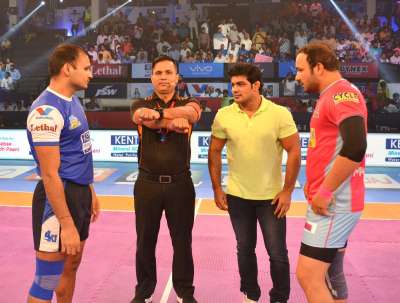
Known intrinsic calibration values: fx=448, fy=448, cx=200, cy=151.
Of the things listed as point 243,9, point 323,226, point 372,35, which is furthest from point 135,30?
point 323,226

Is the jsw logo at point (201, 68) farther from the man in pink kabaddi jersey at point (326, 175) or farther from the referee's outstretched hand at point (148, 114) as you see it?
the man in pink kabaddi jersey at point (326, 175)

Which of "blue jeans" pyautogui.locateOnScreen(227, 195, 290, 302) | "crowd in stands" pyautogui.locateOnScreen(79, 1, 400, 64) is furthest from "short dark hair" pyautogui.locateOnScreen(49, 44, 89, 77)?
"crowd in stands" pyautogui.locateOnScreen(79, 1, 400, 64)

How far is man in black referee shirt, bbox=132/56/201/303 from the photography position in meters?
3.34

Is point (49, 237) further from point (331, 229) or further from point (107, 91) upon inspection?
point (107, 91)

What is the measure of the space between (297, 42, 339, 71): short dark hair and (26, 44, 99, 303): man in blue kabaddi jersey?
131 cm

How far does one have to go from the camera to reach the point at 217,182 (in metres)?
3.51

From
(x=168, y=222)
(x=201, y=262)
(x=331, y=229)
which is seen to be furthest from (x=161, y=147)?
(x=201, y=262)

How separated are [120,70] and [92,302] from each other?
11980mm

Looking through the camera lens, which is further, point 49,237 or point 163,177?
point 163,177

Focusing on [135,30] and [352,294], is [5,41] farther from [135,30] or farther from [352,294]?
[352,294]

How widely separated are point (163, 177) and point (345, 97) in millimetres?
1502

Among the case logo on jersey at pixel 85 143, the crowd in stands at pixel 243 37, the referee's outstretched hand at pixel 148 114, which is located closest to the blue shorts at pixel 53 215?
the case logo on jersey at pixel 85 143

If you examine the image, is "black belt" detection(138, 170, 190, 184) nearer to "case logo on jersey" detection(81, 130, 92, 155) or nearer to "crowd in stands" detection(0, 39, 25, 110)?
"case logo on jersey" detection(81, 130, 92, 155)

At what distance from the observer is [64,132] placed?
2535 millimetres
